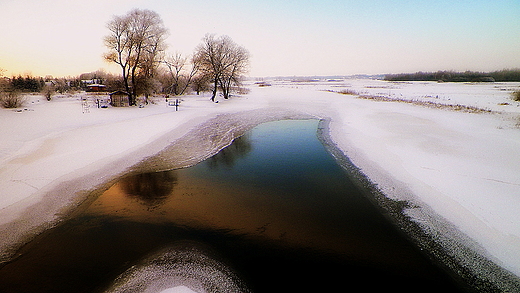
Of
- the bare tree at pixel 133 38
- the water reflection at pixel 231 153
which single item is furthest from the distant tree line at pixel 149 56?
the water reflection at pixel 231 153

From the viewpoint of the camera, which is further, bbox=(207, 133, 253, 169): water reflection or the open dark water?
bbox=(207, 133, 253, 169): water reflection

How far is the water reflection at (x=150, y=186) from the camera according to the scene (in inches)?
291

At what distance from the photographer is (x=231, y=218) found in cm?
637

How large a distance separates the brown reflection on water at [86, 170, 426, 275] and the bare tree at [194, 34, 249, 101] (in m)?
30.2

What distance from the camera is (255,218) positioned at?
638 cm

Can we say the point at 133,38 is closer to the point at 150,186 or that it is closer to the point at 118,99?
the point at 118,99

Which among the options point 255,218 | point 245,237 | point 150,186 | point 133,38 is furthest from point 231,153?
point 133,38

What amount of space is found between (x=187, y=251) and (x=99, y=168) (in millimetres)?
6355

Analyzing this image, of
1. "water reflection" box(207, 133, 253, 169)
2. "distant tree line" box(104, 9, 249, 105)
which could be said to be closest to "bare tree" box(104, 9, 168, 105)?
"distant tree line" box(104, 9, 249, 105)

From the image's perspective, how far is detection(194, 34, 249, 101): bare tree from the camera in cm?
3766

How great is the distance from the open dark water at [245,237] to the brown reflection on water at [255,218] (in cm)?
3

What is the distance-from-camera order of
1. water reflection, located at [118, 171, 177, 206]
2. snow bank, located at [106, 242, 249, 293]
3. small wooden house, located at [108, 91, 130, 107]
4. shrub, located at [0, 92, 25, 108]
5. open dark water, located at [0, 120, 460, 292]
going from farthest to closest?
1. small wooden house, located at [108, 91, 130, 107]
2. shrub, located at [0, 92, 25, 108]
3. water reflection, located at [118, 171, 177, 206]
4. open dark water, located at [0, 120, 460, 292]
5. snow bank, located at [106, 242, 249, 293]

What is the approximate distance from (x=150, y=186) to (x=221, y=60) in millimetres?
34132

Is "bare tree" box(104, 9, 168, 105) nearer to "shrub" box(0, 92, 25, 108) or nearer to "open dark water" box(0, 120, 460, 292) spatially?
"shrub" box(0, 92, 25, 108)
